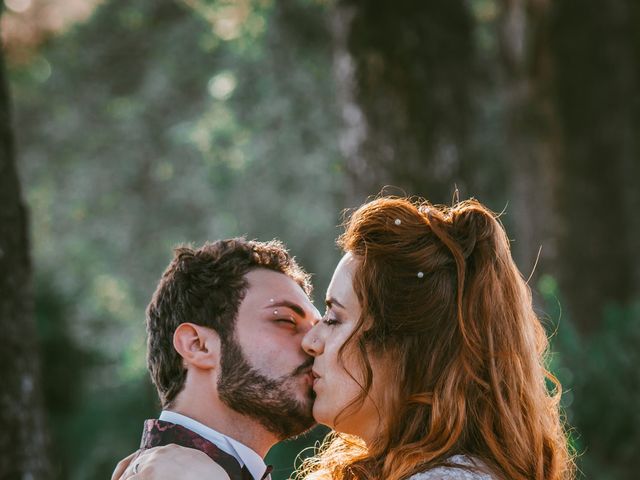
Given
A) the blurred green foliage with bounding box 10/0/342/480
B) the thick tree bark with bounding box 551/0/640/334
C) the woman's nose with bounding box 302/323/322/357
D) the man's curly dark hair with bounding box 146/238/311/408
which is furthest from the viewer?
the blurred green foliage with bounding box 10/0/342/480

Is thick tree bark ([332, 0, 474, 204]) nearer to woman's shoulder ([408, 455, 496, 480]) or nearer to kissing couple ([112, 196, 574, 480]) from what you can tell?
kissing couple ([112, 196, 574, 480])

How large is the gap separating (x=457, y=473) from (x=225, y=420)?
2.70ft

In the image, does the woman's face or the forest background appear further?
the forest background

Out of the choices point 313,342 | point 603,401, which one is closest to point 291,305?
point 313,342

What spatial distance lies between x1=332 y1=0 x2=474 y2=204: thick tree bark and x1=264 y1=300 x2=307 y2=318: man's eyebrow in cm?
251

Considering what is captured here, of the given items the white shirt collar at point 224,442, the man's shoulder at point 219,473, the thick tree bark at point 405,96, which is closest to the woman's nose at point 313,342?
the white shirt collar at point 224,442

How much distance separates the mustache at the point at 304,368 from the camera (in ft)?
10.5

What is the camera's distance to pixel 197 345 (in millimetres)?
3234

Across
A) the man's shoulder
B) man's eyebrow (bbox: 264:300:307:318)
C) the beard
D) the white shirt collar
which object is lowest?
the man's shoulder

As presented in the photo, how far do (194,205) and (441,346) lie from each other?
15.1 metres

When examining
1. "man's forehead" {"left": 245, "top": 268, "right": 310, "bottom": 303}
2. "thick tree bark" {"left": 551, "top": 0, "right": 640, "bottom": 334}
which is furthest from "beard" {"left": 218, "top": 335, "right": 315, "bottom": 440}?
"thick tree bark" {"left": 551, "top": 0, "right": 640, "bottom": 334}

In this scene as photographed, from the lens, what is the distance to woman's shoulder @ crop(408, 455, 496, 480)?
A: 2705 millimetres

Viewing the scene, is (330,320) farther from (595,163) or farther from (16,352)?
(595,163)

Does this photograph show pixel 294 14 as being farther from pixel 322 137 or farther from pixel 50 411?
pixel 50 411
